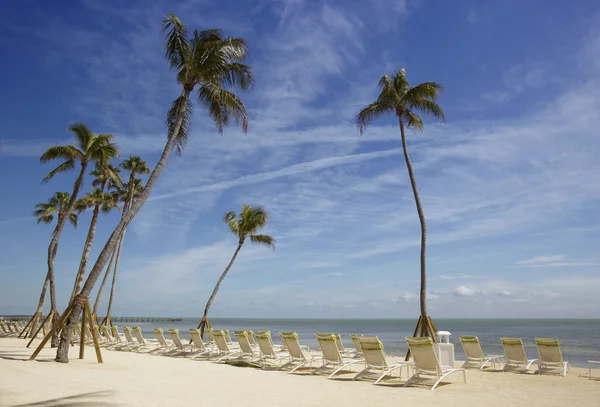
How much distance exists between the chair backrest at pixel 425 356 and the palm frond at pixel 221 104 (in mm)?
9554

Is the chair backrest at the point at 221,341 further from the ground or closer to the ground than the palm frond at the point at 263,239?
closer to the ground

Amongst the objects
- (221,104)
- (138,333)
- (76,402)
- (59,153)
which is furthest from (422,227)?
(59,153)

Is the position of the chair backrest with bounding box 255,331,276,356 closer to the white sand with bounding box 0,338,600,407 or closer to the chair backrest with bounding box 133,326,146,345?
the white sand with bounding box 0,338,600,407

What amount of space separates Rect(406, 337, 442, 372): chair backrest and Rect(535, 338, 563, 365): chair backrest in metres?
4.21

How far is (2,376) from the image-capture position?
8.69 m

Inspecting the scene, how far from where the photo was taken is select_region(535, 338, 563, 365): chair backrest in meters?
11.8

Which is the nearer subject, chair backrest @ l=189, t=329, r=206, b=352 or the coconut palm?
chair backrest @ l=189, t=329, r=206, b=352

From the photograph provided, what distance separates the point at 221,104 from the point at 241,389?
419 inches

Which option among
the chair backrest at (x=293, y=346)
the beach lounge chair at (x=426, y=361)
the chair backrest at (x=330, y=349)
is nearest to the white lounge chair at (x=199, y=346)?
the chair backrest at (x=293, y=346)

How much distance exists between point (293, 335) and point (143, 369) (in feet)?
13.3

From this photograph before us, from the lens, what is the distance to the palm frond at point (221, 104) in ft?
51.4

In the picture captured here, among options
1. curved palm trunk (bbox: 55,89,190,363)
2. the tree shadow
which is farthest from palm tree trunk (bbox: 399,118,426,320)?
the tree shadow

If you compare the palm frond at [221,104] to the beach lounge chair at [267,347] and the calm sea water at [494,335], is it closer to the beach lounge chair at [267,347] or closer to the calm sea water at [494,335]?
the beach lounge chair at [267,347]

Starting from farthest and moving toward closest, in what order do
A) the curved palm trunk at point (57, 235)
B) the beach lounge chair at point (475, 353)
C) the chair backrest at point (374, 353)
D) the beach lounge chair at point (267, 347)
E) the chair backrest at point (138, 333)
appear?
the chair backrest at point (138, 333)
the curved palm trunk at point (57, 235)
the beach lounge chair at point (267, 347)
the beach lounge chair at point (475, 353)
the chair backrest at point (374, 353)
